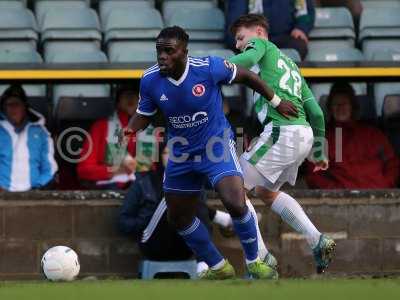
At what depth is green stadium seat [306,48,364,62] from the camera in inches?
490

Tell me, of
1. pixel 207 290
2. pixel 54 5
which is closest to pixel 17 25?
pixel 54 5

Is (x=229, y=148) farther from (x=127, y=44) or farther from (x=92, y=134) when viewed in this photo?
(x=127, y=44)

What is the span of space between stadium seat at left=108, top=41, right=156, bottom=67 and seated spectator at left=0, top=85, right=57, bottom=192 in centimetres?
101

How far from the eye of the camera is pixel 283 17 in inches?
483

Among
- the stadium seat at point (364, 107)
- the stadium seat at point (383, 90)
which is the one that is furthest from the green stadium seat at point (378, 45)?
the stadium seat at point (364, 107)

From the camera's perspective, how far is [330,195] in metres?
11.6

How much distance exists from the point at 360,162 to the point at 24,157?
279 cm

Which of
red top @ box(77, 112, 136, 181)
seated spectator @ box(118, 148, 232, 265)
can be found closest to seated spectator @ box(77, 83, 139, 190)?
red top @ box(77, 112, 136, 181)

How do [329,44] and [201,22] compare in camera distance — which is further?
[329,44]

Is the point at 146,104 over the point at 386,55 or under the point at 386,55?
under

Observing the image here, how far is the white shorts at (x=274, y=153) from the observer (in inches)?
396

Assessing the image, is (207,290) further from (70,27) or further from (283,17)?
(70,27)

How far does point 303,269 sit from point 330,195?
66cm

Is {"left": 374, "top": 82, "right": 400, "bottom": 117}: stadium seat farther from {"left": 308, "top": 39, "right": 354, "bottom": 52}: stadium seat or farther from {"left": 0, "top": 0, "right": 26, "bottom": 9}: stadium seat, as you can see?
{"left": 0, "top": 0, "right": 26, "bottom": 9}: stadium seat
